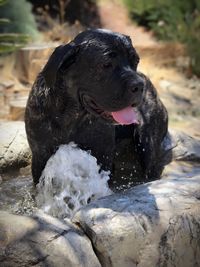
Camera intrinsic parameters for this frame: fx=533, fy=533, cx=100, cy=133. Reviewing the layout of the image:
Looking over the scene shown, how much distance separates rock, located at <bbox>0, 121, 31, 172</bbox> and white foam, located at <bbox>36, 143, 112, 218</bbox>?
0.68 m

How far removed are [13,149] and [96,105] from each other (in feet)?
4.07

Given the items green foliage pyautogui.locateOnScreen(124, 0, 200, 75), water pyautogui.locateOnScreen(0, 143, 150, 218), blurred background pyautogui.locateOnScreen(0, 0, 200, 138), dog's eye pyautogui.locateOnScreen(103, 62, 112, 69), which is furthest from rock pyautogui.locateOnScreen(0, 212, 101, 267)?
green foliage pyautogui.locateOnScreen(124, 0, 200, 75)

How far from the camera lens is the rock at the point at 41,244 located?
2.15 m

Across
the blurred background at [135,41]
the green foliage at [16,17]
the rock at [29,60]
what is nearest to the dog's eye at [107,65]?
the blurred background at [135,41]

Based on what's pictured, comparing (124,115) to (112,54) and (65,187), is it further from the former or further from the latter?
(65,187)

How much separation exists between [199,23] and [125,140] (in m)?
6.31

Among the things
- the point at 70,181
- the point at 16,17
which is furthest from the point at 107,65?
the point at 16,17

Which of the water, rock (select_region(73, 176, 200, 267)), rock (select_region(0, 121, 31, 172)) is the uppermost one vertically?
rock (select_region(73, 176, 200, 267))

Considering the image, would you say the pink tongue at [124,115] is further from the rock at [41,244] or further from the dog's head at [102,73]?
the rock at [41,244]

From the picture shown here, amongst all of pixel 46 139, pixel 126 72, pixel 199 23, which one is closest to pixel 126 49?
pixel 126 72

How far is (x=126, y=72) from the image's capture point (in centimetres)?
268

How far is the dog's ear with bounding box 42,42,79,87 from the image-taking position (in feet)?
9.03

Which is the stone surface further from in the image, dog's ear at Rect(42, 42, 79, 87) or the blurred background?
the blurred background

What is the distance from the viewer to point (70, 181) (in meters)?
3.08
